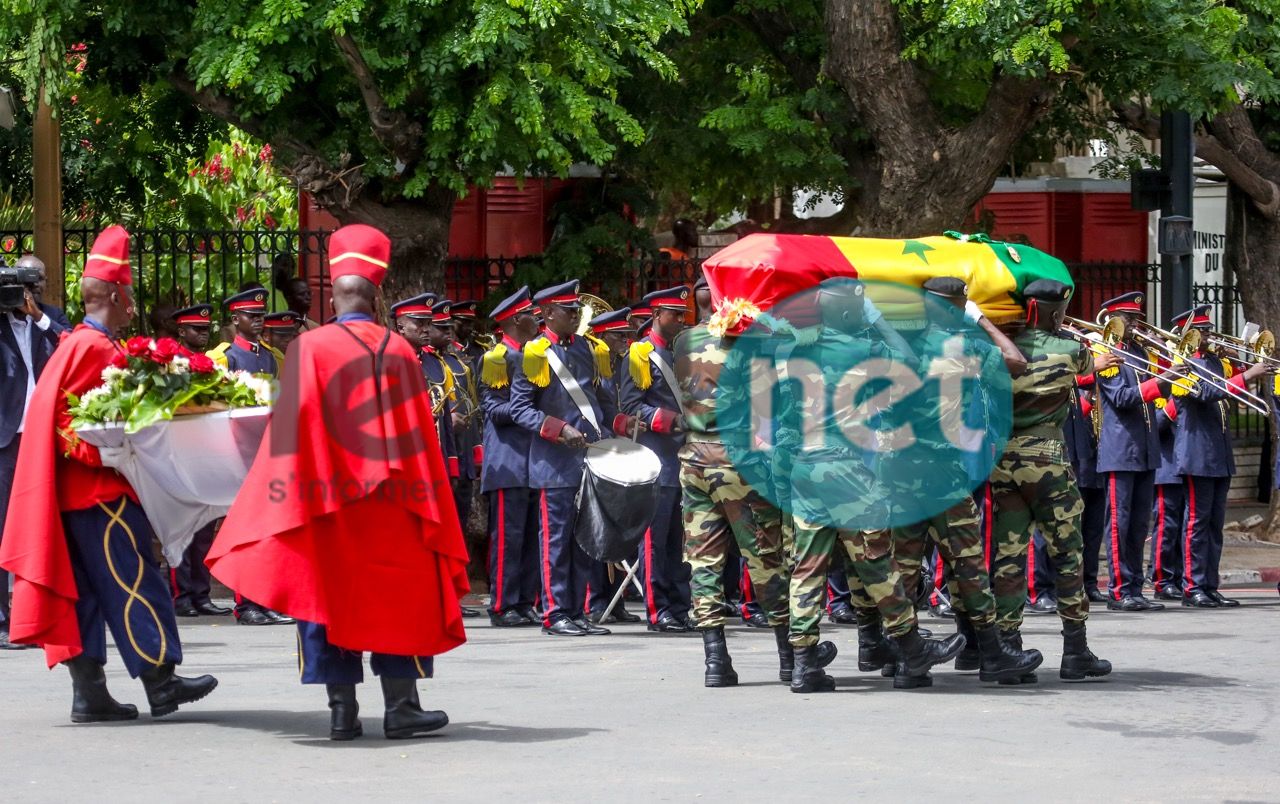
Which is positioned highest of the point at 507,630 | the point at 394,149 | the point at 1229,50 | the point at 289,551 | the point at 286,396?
the point at 1229,50

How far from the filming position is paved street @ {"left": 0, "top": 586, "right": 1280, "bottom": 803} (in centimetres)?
706

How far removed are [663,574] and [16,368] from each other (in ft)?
13.4

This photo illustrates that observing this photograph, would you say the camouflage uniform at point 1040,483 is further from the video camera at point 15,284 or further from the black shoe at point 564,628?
the video camera at point 15,284

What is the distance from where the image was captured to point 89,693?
8352 millimetres

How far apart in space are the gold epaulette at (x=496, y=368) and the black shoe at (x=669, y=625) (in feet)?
5.82

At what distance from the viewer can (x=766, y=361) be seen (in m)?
9.52

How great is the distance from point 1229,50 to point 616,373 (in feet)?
21.2

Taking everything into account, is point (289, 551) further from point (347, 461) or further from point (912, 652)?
point (912, 652)

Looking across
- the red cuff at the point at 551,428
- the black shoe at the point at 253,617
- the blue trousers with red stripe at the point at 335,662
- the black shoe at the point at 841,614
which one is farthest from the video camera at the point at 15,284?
the black shoe at the point at 841,614

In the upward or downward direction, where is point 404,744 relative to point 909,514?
downward

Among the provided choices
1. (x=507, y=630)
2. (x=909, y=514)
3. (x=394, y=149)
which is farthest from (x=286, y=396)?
(x=394, y=149)

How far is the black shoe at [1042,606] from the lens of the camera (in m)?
13.3

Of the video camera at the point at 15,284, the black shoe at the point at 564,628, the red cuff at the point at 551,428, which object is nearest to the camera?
the video camera at the point at 15,284

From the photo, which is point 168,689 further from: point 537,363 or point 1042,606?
point 1042,606
